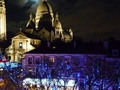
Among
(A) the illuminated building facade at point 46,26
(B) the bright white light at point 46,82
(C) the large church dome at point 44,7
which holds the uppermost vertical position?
(C) the large church dome at point 44,7

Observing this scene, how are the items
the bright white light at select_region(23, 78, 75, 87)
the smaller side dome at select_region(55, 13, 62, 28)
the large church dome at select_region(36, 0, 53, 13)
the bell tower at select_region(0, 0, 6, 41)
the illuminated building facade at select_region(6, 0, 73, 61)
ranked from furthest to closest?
the bell tower at select_region(0, 0, 6, 41), the smaller side dome at select_region(55, 13, 62, 28), the large church dome at select_region(36, 0, 53, 13), the illuminated building facade at select_region(6, 0, 73, 61), the bright white light at select_region(23, 78, 75, 87)

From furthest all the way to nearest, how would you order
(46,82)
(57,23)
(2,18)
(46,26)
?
(2,18), (57,23), (46,26), (46,82)

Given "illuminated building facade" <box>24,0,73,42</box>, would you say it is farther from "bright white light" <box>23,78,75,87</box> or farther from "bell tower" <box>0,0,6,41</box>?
"bright white light" <box>23,78,75,87</box>

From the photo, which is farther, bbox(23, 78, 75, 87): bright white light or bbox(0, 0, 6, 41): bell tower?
bbox(0, 0, 6, 41): bell tower

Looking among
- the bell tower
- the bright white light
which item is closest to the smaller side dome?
the bell tower

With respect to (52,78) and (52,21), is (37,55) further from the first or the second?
(52,21)

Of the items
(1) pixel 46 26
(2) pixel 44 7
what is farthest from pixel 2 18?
(1) pixel 46 26

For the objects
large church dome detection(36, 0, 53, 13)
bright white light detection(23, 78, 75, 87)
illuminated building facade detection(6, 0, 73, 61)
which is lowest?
bright white light detection(23, 78, 75, 87)

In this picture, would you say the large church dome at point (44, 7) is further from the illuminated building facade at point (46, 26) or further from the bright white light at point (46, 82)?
the bright white light at point (46, 82)

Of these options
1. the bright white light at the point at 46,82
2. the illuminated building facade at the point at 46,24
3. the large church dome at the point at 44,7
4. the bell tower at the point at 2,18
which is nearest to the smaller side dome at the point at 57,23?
the illuminated building facade at the point at 46,24

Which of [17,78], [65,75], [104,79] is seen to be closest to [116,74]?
[104,79]

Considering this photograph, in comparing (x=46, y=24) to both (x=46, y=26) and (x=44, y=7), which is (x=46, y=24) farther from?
(x=44, y=7)

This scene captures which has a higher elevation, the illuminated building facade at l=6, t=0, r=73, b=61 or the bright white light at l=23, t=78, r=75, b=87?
the illuminated building facade at l=6, t=0, r=73, b=61

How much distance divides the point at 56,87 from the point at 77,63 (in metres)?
12.5
